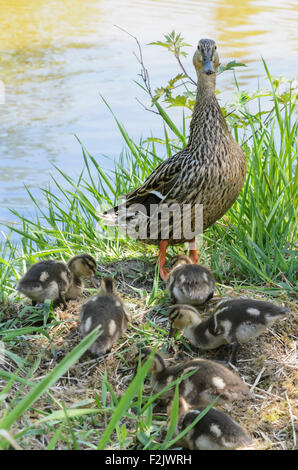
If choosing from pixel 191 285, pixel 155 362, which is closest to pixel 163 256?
pixel 191 285

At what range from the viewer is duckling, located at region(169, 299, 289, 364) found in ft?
10.8

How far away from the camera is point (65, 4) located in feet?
38.5

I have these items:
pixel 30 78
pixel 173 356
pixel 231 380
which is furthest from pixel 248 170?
pixel 30 78

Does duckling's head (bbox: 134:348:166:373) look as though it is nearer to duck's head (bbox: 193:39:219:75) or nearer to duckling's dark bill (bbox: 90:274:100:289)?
duckling's dark bill (bbox: 90:274:100:289)

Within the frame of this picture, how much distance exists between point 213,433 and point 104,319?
930mm

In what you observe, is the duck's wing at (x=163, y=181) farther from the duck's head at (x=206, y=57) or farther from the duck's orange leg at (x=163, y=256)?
the duck's head at (x=206, y=57)

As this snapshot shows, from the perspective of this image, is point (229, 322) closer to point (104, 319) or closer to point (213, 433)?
point (104, 319)

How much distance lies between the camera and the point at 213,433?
8.75 ft

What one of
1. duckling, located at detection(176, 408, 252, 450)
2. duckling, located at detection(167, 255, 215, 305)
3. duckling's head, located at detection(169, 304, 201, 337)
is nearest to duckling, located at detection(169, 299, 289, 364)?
duckling's head, located at detection(169, 304, 201, 337)

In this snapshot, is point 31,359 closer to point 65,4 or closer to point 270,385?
point 270,385

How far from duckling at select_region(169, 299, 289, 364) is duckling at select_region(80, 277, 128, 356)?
27cm
